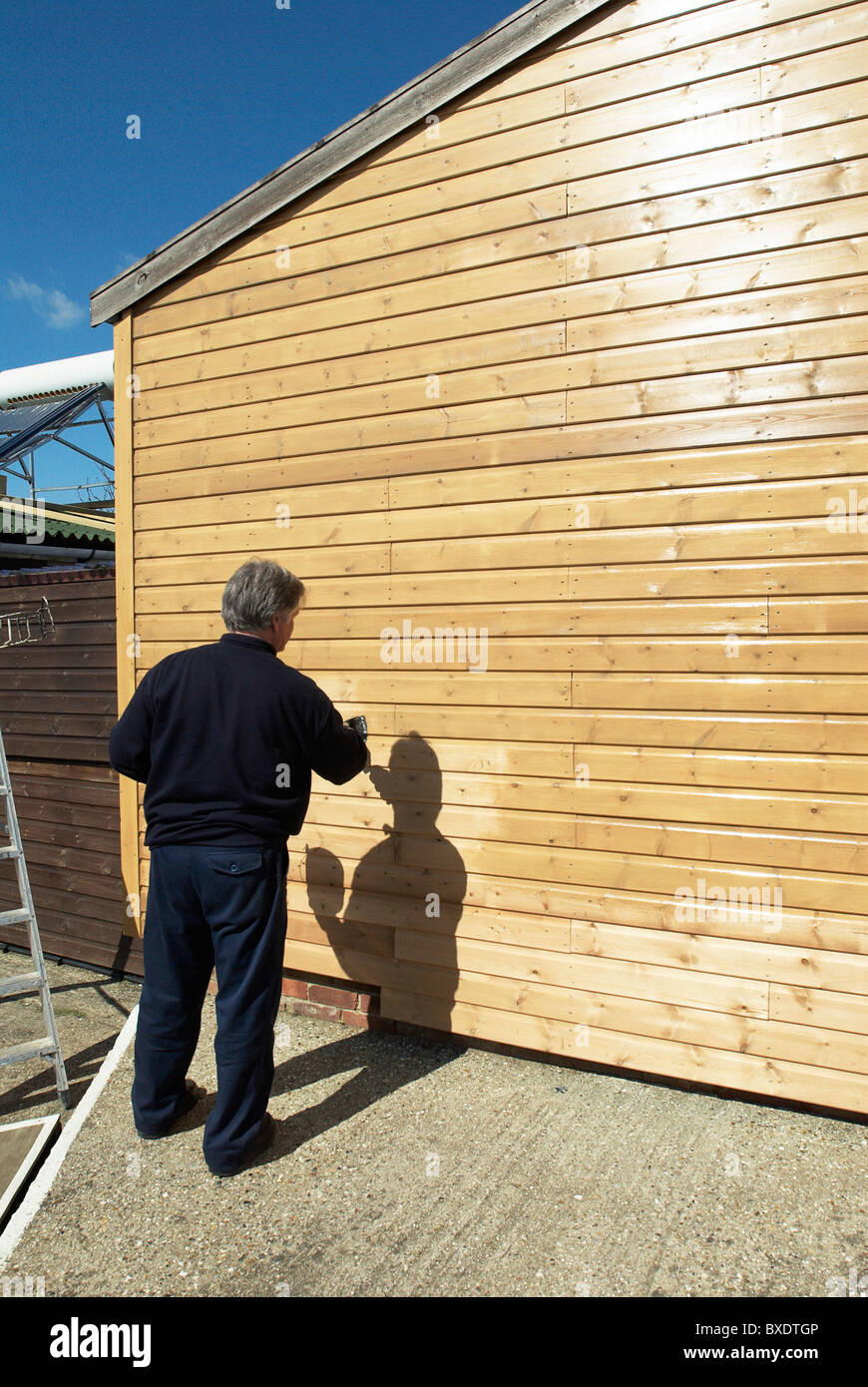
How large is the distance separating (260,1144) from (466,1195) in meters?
0.77

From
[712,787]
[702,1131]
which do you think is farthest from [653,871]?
A: [702,1131]

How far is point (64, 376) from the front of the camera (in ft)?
37.2

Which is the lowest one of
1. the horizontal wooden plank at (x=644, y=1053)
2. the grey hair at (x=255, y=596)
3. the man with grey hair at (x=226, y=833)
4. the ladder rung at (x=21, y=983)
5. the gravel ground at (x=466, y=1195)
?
the gravel ground at (x=466, y=1195)

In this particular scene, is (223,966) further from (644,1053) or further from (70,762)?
(70,762)

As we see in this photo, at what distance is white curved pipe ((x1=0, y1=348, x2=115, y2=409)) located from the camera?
11.1m

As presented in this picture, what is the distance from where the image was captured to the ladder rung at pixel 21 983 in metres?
4.04

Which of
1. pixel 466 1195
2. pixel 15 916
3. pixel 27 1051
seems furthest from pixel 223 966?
pixel 15 916

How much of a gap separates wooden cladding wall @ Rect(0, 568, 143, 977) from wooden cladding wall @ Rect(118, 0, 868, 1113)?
1591 millimetres

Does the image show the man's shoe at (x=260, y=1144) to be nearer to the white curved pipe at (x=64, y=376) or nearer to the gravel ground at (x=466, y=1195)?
the gravel ground at (x=466, y=1195)

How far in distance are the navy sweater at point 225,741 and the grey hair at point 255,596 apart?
0.07 m

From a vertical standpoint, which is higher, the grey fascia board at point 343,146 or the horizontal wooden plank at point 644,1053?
the grey fascia board at point 343,146

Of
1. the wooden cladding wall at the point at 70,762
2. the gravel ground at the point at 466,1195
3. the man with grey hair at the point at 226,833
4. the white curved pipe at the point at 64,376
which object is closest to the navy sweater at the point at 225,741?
the man with grey hair at the point at 226,833

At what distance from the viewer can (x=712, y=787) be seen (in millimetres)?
3506
